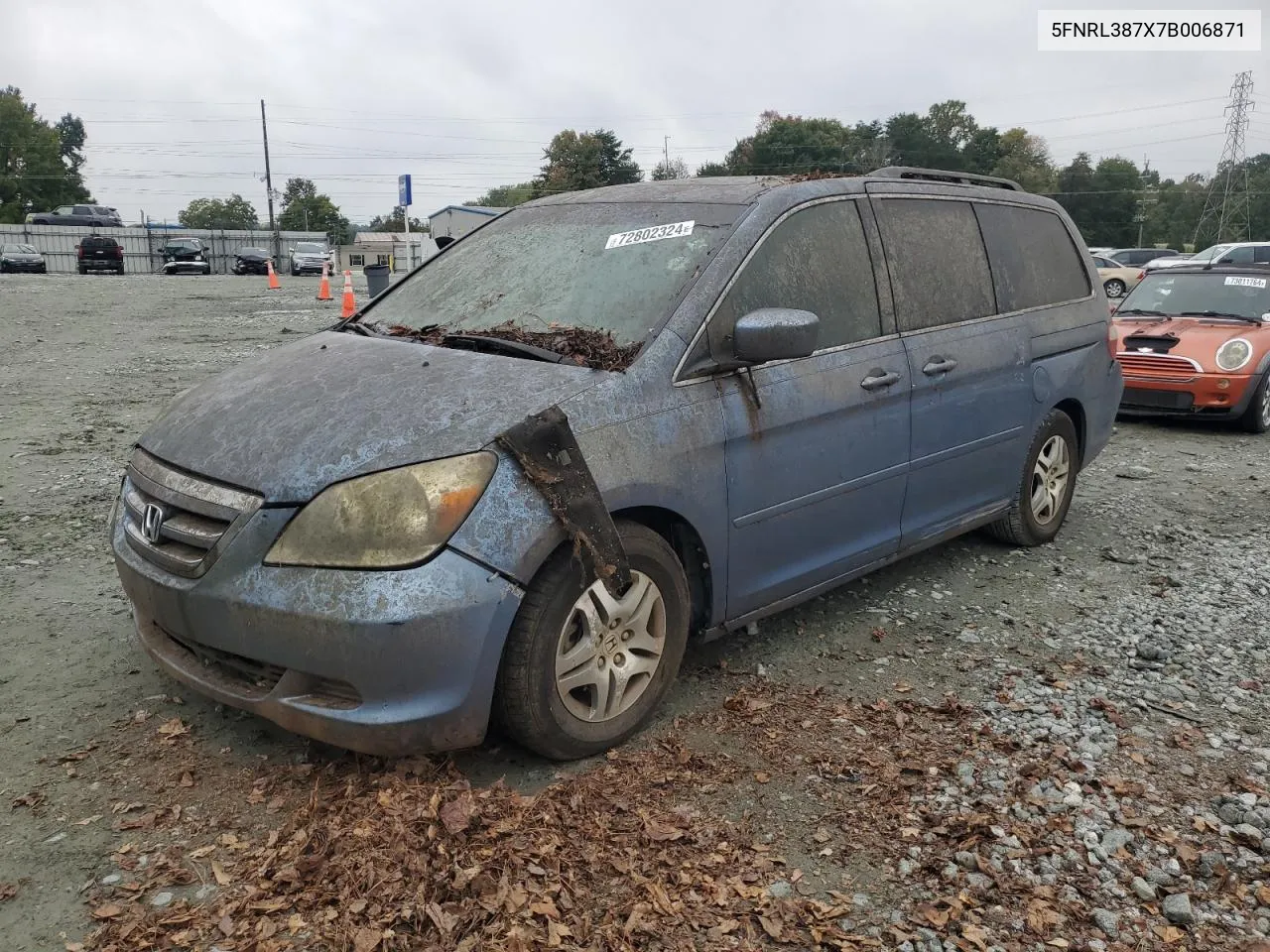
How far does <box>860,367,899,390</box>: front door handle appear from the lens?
397 cm

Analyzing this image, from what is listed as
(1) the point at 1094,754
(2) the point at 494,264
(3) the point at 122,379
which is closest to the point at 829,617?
(1) the point at 1094,754

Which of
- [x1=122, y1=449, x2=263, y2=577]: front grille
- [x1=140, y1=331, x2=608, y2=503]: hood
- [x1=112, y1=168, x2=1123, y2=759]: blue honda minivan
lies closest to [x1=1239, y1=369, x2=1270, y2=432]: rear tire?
[x1=112, y1=168, x2=1123, y2=759]: blue honda minivan

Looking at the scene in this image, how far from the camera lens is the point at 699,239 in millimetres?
3701

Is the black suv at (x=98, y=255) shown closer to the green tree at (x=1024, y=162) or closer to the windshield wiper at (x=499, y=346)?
the windshield wiper at (x=499, y=346)

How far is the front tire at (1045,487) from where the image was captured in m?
5.21

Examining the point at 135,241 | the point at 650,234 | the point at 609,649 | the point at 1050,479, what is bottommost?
the point at 609,649

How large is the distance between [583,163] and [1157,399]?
7026cm

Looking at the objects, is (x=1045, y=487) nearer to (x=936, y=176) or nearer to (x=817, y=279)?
(x=936, y=176)

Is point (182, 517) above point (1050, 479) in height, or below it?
above

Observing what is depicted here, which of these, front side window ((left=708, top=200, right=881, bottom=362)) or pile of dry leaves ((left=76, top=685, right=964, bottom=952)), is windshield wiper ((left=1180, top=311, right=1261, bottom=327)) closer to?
front side window ((left=708, top=200, right=881, bottom=362))

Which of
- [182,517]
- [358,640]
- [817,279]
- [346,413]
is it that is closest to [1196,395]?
[817,279]

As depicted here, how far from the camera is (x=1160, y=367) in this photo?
930 cm

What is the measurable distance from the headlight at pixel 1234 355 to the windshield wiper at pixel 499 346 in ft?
26.2

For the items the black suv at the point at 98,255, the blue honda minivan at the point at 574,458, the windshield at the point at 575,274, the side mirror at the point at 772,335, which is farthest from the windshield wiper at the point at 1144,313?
the black suv at the point at 98,255
